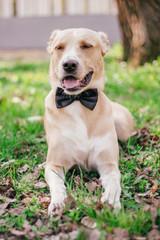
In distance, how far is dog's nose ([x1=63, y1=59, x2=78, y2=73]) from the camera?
9.41 ft

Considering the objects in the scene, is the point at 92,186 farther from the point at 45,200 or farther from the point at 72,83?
the point at 72,83

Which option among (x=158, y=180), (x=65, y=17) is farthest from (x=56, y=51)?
(x=65, y=17)

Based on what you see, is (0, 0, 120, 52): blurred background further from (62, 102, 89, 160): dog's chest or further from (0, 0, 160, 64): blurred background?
(62, 102, 89, 160): dog's chest

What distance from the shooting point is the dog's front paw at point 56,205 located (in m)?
2.41

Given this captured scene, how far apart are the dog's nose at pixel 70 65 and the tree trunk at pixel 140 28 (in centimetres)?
416

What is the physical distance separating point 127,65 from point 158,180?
4.94m

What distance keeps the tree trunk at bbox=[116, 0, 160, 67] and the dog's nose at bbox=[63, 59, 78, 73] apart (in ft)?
13.6

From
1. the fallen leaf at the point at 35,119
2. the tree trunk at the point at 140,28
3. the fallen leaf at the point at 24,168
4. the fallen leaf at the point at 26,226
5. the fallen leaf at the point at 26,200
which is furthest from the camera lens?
the tree trunk at the point at 140,28

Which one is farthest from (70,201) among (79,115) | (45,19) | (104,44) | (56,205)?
(45,19)

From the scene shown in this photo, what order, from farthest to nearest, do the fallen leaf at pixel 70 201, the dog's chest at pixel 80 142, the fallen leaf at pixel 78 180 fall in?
1. the dog's chest at pixel 80 142
2. the fallen leaf at pixel 78 180
3. the fallen leaf at pixel 70 201

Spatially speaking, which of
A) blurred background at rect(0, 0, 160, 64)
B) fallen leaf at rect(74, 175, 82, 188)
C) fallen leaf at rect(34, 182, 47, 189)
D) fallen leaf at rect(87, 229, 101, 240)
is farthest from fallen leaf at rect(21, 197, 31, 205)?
blurred background at rect(0, 0, 160, 64)

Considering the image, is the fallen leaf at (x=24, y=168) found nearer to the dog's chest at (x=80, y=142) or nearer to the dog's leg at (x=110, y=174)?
the dog's chest at (x=80, y=142)

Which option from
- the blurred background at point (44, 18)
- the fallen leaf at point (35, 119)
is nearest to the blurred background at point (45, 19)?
the blurred background at point (44, 18)

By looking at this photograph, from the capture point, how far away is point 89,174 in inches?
127
